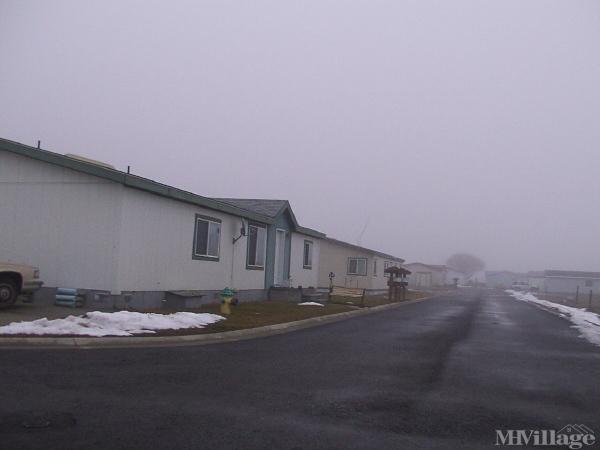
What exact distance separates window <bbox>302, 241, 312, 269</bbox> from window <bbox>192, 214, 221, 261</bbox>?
33.5 ft

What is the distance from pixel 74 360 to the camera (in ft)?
31.1

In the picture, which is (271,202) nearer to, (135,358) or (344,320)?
(344,320)

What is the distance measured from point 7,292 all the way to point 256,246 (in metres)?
11.6

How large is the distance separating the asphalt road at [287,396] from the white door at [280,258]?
45.3 ft

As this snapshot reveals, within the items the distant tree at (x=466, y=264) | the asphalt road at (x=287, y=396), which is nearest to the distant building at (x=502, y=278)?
the distant tree at (x=466, y=264)

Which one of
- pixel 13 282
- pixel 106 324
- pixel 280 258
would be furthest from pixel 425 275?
pixel 106 324

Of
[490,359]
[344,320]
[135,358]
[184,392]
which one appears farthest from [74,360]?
[344,320]

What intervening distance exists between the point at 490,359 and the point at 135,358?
Answer: 6.58 meters

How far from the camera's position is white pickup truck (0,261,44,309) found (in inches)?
544

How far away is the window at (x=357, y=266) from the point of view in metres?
44.3

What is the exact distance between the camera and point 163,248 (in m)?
17.4

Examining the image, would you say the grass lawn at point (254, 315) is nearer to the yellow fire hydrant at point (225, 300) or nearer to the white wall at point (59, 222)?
the yellow fire hydrant at point (225, 300)

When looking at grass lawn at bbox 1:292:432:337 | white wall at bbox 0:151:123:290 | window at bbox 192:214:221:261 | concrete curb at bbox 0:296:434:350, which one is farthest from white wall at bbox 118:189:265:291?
concrete curb at bbox 0:296:434:350

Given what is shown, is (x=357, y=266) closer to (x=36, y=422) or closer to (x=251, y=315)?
(x=251, y=315)
